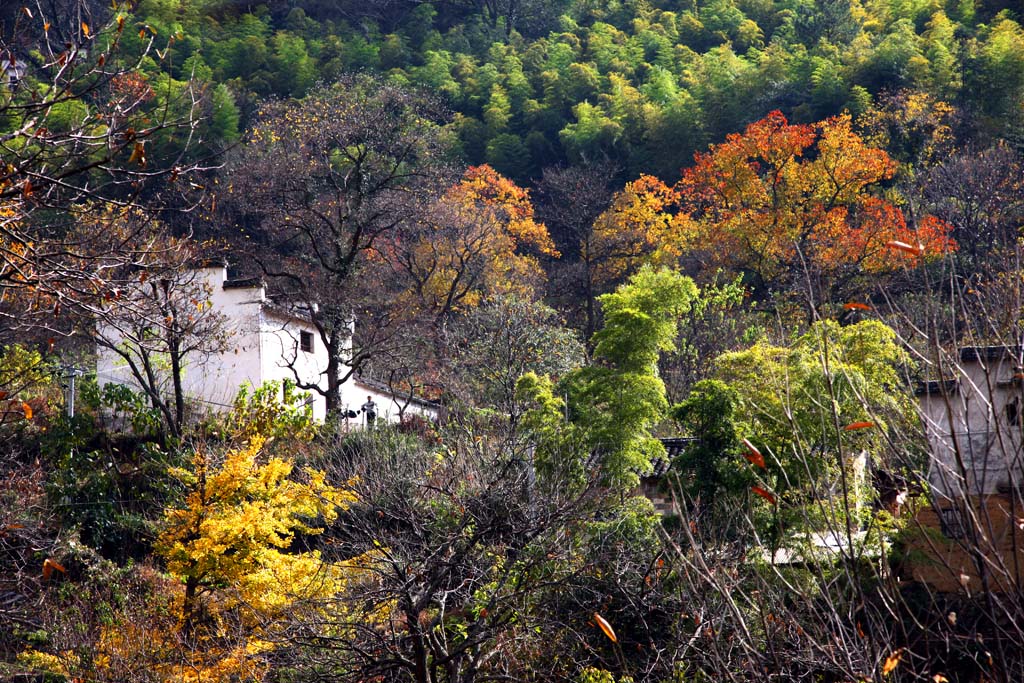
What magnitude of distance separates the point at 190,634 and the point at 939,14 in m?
39.5

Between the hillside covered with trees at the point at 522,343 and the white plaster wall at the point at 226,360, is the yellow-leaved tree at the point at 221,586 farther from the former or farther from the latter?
the white plaster wall at the point at 226,360

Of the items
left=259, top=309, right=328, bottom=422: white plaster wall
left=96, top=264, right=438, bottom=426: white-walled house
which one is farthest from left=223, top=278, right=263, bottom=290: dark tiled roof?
left=259, top=309, right=328, bottom=422: white plaster wall

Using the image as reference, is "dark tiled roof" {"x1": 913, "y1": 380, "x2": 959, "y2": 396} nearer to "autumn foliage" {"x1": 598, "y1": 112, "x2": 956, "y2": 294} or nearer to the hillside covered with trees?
the hillside covered with trees

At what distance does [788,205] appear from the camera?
35438 millimetres

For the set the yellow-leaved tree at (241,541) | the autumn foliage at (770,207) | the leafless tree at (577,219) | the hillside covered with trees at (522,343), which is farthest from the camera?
the leafless tree at (577,219)

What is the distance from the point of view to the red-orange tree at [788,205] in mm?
31922

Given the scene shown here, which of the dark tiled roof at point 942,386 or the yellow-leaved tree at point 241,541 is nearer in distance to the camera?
the dark tiled roof at point 942,386

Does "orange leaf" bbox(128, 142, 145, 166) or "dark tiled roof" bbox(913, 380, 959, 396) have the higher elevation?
"orange leaf" bbox(128, 142, 145, 166)

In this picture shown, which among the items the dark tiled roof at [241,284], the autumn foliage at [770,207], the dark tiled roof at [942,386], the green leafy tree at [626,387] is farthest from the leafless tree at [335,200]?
the dark tiled roof at [942,386]

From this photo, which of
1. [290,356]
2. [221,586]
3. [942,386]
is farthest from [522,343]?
[942,386]

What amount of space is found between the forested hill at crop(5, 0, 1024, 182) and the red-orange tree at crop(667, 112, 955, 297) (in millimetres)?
3414

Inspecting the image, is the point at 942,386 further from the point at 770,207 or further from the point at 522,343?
the point at 770,207

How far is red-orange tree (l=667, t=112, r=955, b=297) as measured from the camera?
31922 millimetres

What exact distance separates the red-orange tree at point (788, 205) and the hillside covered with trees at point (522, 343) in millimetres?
151
